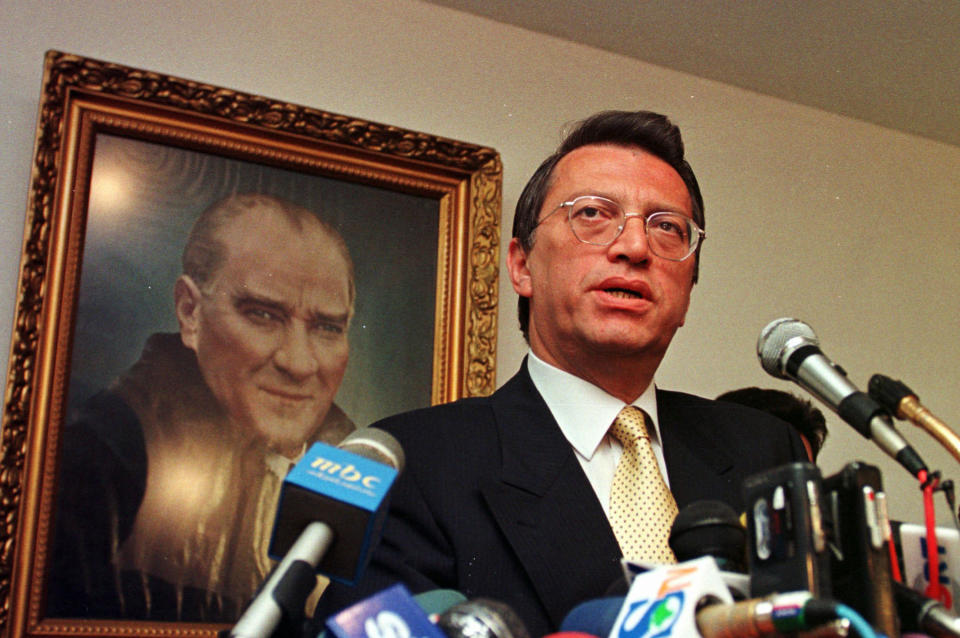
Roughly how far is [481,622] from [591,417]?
90cm

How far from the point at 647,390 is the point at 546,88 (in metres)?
1.70

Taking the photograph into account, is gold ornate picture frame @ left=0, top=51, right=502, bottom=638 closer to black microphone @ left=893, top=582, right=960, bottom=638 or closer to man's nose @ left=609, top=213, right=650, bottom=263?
man's nose @ left=609, top=213, right=650, bottom=263

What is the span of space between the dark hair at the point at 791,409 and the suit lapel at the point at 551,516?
138cm

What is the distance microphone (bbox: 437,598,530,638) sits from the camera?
68 cm

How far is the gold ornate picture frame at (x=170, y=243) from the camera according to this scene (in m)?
2.19

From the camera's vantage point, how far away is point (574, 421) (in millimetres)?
1580

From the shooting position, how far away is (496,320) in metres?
2.73

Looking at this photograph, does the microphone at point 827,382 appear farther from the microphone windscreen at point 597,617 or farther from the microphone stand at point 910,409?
the microphone windscreen at point 597,617

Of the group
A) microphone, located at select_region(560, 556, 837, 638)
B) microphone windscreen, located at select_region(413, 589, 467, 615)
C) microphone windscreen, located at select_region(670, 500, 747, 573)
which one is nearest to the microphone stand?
microphone windscreen, located at select_region(670, 500, 747, 573)

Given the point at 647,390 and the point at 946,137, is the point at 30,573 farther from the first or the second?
the point at 946,137

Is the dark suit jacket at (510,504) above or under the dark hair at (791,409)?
under

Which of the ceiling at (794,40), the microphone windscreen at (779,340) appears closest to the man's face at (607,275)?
the microphone windscreen at (779,340)

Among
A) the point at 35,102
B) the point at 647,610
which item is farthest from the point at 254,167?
the point at 647,610

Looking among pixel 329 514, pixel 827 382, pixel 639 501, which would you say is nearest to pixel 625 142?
pixel 639 501
